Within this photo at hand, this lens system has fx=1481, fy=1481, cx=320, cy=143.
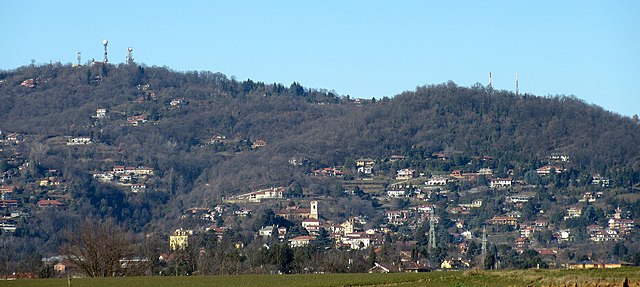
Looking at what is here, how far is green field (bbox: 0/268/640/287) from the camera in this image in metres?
41.5

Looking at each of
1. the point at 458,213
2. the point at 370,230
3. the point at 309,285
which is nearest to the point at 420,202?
the point at 458,213

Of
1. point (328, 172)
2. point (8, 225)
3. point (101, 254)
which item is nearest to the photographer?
point (101, 254)

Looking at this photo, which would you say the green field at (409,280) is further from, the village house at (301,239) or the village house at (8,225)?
the village house at (8,225)

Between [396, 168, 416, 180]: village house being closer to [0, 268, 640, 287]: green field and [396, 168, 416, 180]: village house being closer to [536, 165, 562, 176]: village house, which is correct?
[536, 165, 562, 176]: village house

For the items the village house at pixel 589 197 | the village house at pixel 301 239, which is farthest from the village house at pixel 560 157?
the village house at pixel 301 239

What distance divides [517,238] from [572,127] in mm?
51994

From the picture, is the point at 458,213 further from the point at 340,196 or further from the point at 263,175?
the point at 263,175

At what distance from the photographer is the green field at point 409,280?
41.5 m

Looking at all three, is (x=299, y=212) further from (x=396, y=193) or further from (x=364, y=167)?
(x=364, y=167)

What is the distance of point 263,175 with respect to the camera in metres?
192

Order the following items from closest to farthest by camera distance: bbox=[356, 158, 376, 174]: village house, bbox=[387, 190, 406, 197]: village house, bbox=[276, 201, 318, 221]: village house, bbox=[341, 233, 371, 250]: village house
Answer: bbox=[341, 233, 371, 250]: village house, bbox=[276, 201, 318, 221]: village house, bbox=[387, 190, 406, 197]: village house, bbox=[356, 158, 376, 174]: village house

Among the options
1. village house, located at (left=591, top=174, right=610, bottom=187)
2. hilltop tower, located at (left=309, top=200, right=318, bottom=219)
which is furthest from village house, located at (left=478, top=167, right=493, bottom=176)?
hilltop tower, located at (left=309, top=200, right=318, bottom=219)

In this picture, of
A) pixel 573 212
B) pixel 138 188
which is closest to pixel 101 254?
pixel 573 212

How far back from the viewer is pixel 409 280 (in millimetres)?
48188
